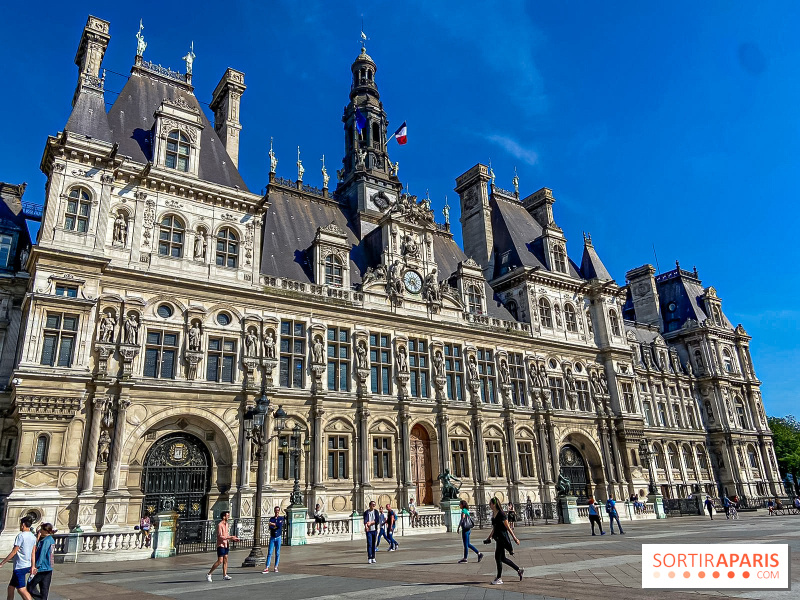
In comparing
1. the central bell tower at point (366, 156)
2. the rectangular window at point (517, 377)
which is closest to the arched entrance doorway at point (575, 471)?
the rectangular window at point (517, 377)

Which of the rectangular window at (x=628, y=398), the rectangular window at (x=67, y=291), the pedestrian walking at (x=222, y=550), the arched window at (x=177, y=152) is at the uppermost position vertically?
the arched window at (x=177, y=152)

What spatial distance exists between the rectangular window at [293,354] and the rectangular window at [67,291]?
33.3ft

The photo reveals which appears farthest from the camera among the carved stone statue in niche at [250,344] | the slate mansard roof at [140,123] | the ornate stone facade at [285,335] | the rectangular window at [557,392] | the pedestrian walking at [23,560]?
the rectangular window at [557,392]

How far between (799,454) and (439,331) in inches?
2250

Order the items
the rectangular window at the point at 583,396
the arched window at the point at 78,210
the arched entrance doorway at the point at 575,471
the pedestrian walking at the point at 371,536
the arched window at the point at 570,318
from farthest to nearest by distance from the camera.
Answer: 1. the arched window at the point at 570,318
2. the rectangular window at the point at 583,396
3. the arched entrance doorway at the point at 575,471
4. the arched window at the point at 78,210
5. the pedestrian walking at the point at 371,536

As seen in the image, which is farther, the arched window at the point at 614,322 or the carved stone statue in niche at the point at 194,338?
the arched window at the point at 614,322

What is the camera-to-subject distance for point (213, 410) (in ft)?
91.1

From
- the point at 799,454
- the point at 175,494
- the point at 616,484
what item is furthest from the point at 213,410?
the point at 799,454

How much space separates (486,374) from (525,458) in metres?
6.24

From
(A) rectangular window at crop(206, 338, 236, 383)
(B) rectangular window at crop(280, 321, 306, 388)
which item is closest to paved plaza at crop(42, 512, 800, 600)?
(A) rectangular window at crop(206, 338, 236, 383)

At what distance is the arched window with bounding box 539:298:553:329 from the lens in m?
44.5

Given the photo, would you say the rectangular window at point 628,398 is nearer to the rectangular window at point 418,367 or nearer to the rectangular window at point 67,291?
the rectangular window at point 418,367

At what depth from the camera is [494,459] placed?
122 feet

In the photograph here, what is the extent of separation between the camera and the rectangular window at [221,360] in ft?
Result: 94.0
